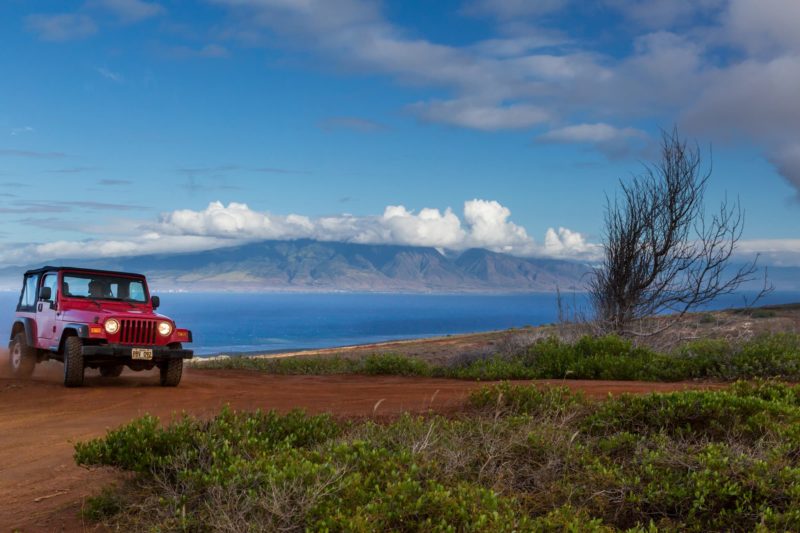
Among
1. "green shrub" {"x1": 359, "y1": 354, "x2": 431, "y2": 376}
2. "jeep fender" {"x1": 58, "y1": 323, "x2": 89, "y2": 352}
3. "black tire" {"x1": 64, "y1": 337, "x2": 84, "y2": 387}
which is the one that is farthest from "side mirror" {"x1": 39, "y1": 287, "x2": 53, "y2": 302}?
"green shrub" {"x1": 359, "y1": 354, "x2": 431, "y2": 376}

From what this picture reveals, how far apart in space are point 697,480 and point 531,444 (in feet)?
4.81

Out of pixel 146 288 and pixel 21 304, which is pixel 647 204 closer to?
pixel 146 288

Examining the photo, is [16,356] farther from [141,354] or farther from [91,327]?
[141,354]

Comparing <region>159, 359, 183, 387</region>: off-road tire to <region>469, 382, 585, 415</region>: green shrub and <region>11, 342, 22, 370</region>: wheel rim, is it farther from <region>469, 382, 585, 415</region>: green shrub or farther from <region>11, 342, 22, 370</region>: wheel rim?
<region>469, 382, 585, 415</region>: green shrub

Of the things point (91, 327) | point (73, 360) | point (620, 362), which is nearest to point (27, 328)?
point (73, 360)

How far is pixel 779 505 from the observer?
16.6ft

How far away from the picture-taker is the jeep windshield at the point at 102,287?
49.3ft

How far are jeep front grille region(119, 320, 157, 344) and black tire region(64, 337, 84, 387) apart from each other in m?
0.78

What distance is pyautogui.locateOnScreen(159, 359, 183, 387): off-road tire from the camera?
1402 centimetres

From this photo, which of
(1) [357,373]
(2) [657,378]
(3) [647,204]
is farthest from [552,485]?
(3) [647,204]

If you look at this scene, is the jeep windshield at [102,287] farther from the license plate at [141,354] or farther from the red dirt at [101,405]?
the license plate at [141,354]

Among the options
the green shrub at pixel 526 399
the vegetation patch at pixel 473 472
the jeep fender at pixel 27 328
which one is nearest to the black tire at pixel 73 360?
the jeep fender at pixel 27 328

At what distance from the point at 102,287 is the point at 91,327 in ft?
7.34

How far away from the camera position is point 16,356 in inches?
624
